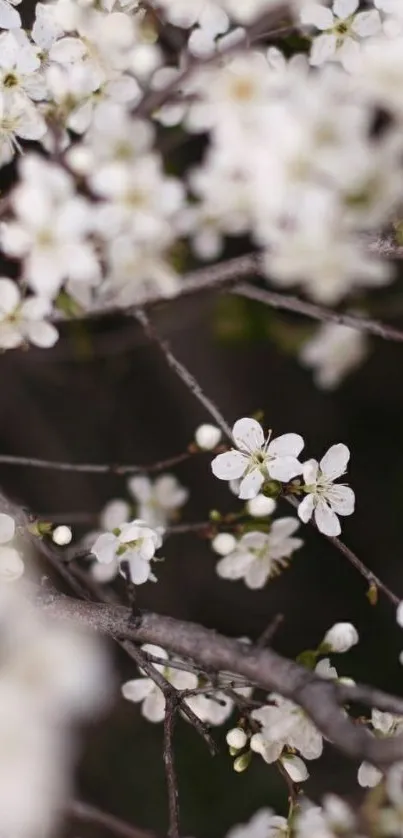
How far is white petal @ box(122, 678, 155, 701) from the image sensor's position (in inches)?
41.6

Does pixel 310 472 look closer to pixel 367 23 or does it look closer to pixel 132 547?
pixel 132 547

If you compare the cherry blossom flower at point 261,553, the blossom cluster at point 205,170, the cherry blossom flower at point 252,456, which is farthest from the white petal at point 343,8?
the cherry blossom flower at point 261,553

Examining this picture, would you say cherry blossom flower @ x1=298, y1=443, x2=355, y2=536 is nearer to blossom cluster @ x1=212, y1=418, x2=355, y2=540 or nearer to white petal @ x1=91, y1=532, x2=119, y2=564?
blossom cluster @ x1=212, y1=418, x2=355, y2=540

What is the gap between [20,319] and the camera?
0.84 meters

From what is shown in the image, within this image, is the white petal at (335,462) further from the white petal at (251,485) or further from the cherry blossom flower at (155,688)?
the cherry blossom flower at (155,688)

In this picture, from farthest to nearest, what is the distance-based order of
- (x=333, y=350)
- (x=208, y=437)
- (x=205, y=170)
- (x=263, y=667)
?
1. (x=333, y=350)
2. (x=208, y=437)
3. (x=263, y=667)
4. (x=205, y=170)

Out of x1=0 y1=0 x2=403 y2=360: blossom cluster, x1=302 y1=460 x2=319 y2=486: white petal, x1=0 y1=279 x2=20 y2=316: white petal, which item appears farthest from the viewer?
x1=302 y1=460 x2=319 y2=486: white petal

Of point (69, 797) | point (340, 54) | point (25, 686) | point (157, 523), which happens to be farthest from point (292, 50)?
point (69, 797)

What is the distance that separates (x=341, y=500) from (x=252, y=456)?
107mm

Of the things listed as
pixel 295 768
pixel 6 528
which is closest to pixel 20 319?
pixel 6 528

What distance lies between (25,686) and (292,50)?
Answer: 2.82ft

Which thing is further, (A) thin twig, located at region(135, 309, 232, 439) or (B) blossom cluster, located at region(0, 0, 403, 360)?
(A) thin twig, located at region(135, 309, 232, 439)

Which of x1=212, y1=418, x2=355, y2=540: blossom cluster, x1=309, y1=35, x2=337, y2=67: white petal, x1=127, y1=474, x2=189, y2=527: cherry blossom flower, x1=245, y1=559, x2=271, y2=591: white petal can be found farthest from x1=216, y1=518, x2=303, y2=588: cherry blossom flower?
x1=309, y1=35, x2=337, y2=67: white petal

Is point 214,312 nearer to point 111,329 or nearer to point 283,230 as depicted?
point 111,329
